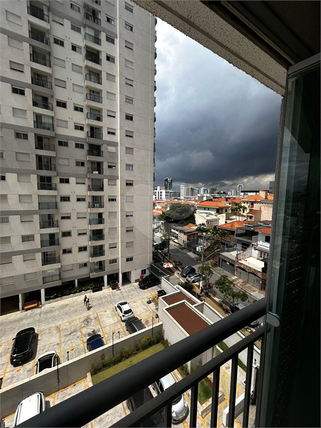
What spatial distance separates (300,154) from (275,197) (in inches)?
6.2

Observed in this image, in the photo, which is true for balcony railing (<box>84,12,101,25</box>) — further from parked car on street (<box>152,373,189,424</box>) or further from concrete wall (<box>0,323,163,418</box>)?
concrete wall (<box>0,323,163,418</box>)

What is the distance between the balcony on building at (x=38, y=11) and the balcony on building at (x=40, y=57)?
1.02m

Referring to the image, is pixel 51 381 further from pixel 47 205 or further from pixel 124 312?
pixel 47 205

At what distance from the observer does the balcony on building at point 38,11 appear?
6.09m

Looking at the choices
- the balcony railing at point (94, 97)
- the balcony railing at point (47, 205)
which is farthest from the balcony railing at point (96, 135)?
the balcony railing at point (47, 205)

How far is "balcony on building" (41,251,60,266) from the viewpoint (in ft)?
22.7

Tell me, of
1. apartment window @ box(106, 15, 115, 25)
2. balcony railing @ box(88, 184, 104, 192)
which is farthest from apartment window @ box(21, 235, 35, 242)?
apartment window @ box(106, 15, 115, 25)

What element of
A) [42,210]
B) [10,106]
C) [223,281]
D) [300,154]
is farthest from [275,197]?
[10,106]

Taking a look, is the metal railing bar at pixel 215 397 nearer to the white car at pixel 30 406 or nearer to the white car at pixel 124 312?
the white car at pixel 30 406

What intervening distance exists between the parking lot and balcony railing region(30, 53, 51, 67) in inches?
333

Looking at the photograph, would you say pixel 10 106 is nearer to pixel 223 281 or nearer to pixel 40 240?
pixel 40 240

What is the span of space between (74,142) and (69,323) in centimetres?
629

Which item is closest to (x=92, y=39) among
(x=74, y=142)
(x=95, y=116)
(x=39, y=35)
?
(x=39, y=35)

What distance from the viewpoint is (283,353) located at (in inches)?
26.4
